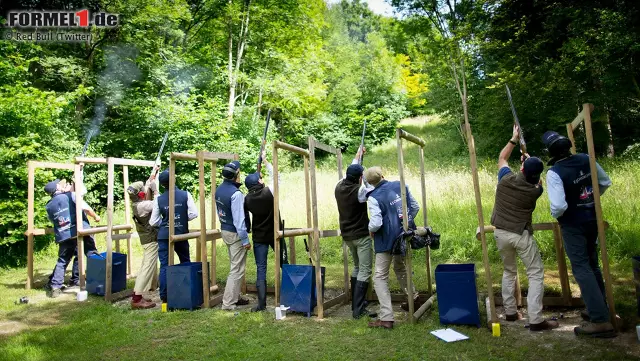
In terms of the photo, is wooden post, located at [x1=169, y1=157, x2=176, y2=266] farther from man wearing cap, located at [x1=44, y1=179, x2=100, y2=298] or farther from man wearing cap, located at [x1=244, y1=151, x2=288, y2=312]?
man wearing cap, located at [x1=44, y1=179, x2=100, y2=298]

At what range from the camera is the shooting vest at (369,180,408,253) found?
5.40 m

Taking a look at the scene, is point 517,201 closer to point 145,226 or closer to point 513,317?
point 513,317

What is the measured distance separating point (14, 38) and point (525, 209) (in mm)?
15693

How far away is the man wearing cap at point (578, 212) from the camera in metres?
4.70

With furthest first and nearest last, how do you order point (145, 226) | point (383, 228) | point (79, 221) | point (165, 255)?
point (79, 221) < point (145, 226) < point (165, 255) < point (383, 228)

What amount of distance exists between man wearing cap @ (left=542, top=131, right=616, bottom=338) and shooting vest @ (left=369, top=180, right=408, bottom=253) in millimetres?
1693

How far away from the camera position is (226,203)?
21.2ft

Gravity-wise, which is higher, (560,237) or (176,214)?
(176,214)

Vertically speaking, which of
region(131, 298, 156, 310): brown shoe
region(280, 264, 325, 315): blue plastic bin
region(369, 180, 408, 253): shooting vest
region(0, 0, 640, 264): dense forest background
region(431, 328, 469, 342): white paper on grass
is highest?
region(0, 0, 640, 264): dense forest background

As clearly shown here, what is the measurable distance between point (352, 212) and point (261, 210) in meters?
1.38

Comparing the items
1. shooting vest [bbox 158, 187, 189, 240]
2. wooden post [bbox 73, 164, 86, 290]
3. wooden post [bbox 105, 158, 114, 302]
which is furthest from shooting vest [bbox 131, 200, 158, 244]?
Result: wooden post [bbox 73, 164, 86, 290]

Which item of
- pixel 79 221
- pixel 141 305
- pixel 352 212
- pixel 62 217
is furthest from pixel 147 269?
pixel 352 212

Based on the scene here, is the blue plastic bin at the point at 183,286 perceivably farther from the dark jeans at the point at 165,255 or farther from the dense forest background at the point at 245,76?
the dense forest background at the point at 245,76

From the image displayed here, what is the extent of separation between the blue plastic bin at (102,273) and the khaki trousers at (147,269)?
72cm
